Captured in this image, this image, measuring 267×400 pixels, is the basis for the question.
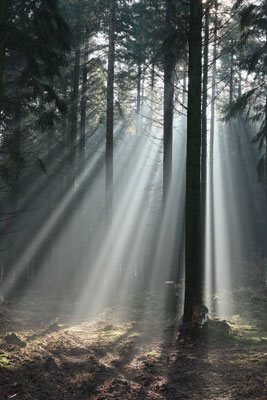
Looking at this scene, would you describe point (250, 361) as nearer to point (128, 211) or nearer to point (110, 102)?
point (110, 102)

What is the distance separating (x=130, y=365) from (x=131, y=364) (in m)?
0.07

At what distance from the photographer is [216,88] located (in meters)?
24.2

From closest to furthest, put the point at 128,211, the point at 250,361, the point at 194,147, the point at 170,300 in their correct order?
the point at 250,361
the point at 194,147
the point at 170,300
the point at 128,211

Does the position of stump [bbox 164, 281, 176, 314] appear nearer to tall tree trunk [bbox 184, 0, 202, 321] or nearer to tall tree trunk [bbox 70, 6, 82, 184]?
tall tree trunk [bbox 184, 0, 202, 321]

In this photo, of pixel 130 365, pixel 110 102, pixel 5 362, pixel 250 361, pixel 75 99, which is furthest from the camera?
pixel 75 99

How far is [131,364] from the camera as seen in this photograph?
5812 mm

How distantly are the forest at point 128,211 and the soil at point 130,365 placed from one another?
1.3 inches

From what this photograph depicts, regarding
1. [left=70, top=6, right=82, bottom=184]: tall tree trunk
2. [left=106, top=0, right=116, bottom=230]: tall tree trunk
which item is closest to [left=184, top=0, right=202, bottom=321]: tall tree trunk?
[left=106, top=0, right=116, bottom=230]: tall tree trunk

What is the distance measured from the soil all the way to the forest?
1.3 inches

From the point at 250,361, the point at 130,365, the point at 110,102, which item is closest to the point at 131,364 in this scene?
the point at 130,365

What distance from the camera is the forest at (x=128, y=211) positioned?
564 centimetres

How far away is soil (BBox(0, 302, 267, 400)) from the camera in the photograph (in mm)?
4383

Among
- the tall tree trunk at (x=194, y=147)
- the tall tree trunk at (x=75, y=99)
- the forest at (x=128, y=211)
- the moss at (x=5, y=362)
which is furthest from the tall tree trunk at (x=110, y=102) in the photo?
the moss at (x=5, y=362)

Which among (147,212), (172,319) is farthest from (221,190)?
(172,319)
